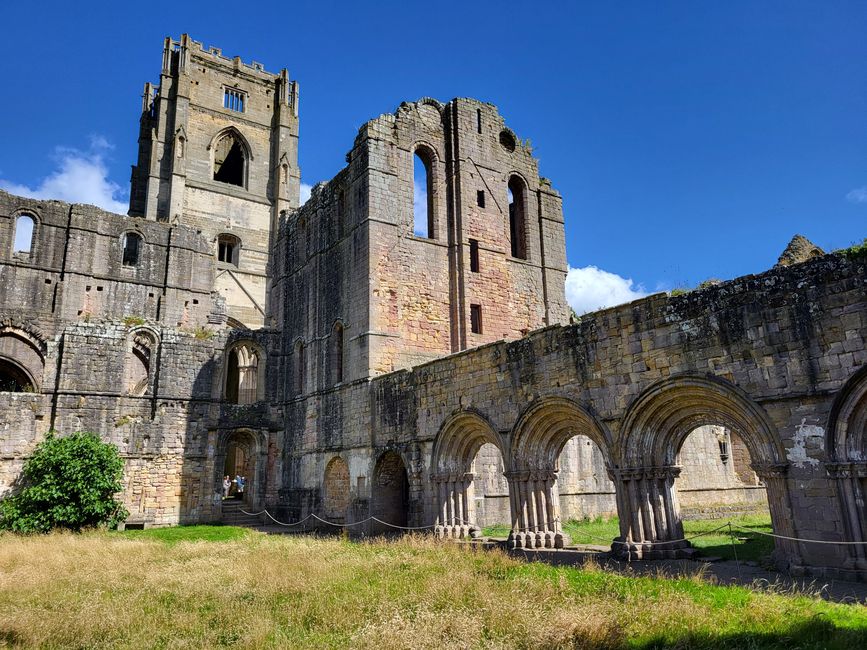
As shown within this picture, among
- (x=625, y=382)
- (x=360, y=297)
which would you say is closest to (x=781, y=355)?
(x=625, y=382)

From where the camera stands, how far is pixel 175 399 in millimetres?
20594

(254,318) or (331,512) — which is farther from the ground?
(254,318)

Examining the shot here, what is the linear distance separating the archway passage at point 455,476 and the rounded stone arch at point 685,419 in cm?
454

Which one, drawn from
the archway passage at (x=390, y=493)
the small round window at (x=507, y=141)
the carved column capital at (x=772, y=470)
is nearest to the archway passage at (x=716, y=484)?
the archway passage at (x=390, y=493)

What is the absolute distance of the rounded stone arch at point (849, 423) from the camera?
8.68 meters

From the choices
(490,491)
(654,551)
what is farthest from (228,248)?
(654,551)

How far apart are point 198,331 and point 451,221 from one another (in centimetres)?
948

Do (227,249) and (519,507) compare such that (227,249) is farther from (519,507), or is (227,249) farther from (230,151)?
(519,507)

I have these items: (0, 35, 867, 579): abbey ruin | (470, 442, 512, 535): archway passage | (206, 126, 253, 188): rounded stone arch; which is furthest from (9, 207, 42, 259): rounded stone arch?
(470, 442, 512, 535): archway passage

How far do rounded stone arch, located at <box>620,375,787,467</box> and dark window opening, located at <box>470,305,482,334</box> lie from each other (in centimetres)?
903

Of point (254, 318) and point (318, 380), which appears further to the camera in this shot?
point (254, 318)

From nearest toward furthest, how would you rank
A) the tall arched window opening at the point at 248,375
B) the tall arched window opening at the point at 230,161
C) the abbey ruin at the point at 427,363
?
the abbey ruin at the point at 427,363, the tall arched window opening at the point at 248,375, the tall arched window opening at the point at 230,161

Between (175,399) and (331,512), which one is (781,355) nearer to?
(331,512)

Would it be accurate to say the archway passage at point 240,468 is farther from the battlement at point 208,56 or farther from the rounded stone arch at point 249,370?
the battlement at point 208,56
